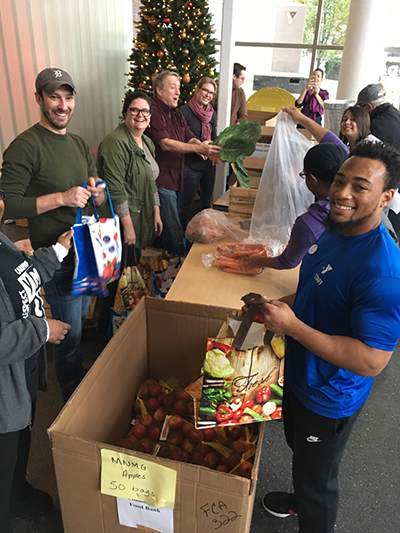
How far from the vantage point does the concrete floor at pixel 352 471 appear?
145 centimetres

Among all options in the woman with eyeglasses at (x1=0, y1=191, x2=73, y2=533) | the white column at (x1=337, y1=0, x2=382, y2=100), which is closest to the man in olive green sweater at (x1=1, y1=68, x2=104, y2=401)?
the woman with eyeglasses at (x1=0, y1=191, x2=73, y2=533)

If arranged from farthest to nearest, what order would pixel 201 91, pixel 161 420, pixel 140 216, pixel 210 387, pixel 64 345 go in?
pixel 201 91 < pixel 140 216 < pixel 64 345 < pixel 161 420 < pixel 210 387

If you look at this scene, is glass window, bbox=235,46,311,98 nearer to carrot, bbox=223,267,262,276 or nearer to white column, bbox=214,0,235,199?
white column, bbox=214,0,235,199

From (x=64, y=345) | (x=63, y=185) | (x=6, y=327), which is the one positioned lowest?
(x=64, y=345)

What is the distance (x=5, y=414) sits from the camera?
1017 mm

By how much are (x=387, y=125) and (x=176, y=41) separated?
221cm

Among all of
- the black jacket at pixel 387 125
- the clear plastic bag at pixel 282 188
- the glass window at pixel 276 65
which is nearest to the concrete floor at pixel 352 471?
the clear plastic bag at pixel 282 188

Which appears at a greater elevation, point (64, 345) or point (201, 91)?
point (201, 91)

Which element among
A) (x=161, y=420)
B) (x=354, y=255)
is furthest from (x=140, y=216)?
(x=354, y=255)

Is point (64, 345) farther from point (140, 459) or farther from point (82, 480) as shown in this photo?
point (140, 459)

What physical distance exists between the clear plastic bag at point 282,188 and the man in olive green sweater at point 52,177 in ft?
2.95

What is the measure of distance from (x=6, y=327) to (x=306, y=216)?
41.9 inches

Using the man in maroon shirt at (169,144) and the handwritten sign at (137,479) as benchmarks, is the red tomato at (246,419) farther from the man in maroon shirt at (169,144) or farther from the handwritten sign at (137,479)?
the man in maroon shirt at (169,144)

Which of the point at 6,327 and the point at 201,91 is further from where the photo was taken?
the point at 201,91
